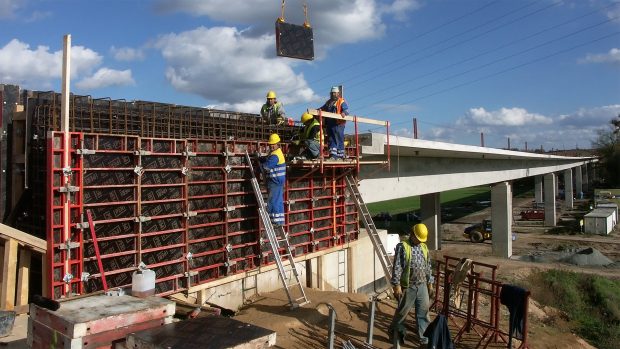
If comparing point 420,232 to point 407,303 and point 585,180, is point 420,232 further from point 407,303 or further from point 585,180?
point 585,180

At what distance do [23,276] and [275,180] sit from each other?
4964 mm

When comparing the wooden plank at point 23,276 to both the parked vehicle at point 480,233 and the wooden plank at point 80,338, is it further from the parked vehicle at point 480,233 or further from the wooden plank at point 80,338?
the parked vehicle at point 480,233

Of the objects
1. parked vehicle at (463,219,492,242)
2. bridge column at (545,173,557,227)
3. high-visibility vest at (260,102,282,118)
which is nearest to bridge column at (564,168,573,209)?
bridge column at (545,173,557,227)

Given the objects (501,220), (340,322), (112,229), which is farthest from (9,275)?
(501,220)

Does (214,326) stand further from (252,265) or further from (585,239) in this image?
(585,239)

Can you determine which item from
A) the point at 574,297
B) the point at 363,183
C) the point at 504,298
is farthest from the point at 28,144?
the point at 574,297

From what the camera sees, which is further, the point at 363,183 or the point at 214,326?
the point at 363,183

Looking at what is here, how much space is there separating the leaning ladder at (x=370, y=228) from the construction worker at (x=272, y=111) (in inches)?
108

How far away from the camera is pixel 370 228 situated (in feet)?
44.0

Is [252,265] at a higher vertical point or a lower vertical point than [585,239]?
higher

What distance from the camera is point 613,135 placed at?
316 ft

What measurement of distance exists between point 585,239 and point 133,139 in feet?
127

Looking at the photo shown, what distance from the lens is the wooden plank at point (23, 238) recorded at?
721 cm

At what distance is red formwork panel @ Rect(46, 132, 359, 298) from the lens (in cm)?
755
